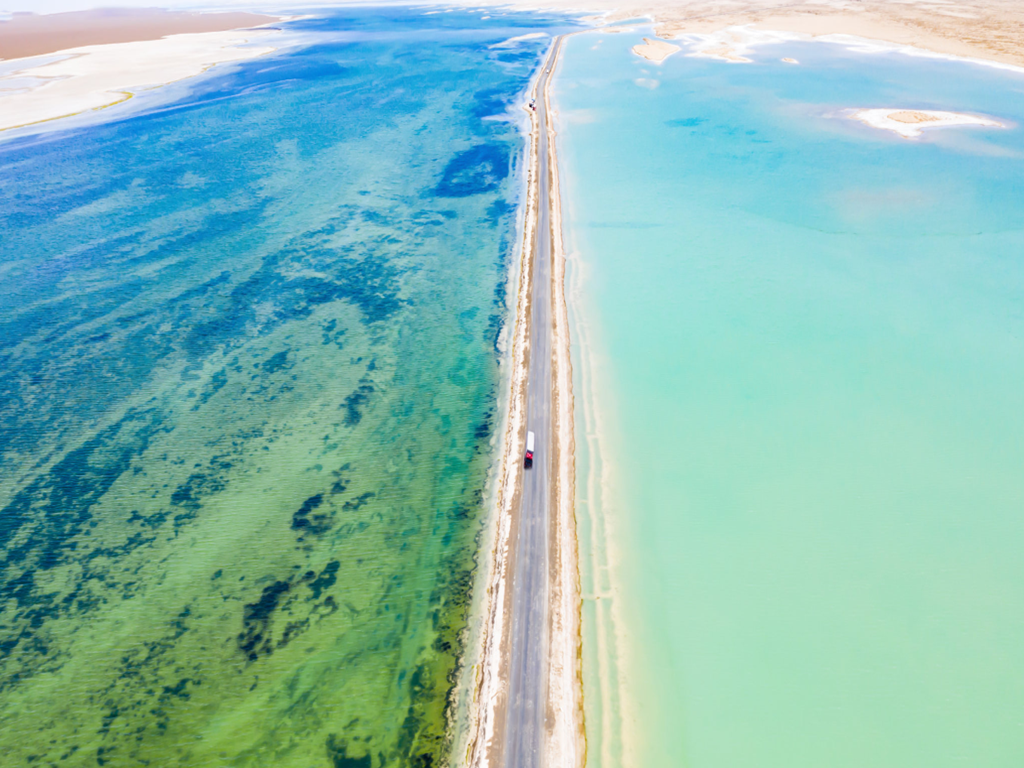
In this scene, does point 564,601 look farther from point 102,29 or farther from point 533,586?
point 102,29

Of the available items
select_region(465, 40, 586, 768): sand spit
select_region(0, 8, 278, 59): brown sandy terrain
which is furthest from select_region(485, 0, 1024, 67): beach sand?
select_region(0, 8, 278, 59): brown sandy terrain

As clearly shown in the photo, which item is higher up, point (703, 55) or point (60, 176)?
point (703, 55)

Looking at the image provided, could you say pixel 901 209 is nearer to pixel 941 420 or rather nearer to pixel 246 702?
pixel 941 420

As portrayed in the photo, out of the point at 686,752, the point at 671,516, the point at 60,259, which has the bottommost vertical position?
the point at 686,752

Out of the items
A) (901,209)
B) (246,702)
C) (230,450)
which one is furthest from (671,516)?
(901,209)

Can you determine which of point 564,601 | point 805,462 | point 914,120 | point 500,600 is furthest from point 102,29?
point 805,462
